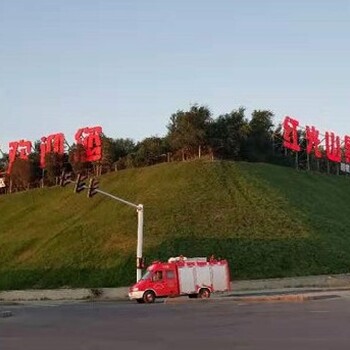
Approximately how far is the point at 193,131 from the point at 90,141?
12163 mm

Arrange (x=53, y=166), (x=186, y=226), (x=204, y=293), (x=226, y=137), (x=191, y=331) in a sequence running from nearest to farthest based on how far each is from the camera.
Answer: (x=191, y=331)
(x=204, y=293)
(x=186, y=226)
(x=226, y=137)
(x=53, y=166)

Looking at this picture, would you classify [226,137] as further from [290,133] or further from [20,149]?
[20,149]

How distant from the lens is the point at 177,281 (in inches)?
1478

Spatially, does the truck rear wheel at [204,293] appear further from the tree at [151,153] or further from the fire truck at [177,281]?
the tree at [151,153]

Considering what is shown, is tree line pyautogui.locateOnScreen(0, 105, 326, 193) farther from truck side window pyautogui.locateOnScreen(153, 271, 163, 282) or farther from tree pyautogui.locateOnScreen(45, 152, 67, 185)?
truck side window pyautogui.locateOnScreen(153, 271, 163, 282)

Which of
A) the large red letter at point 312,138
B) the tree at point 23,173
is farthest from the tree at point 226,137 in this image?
the tree at point 23,173

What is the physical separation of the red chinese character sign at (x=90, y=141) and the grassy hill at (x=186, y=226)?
473 centimetres

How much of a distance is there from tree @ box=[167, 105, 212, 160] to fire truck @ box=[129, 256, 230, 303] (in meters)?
36.2

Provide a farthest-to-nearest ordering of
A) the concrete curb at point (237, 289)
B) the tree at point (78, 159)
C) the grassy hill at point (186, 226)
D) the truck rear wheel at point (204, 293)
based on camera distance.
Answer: the tree at point (78, 159) < the grassy hill at point (186, 226) < the concrete curb at point (237, 289) < the truck rear wheel at point (204, 293)

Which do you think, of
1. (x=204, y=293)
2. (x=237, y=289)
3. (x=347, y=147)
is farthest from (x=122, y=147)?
(x=204, y=293)

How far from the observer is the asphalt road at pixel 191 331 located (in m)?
14.1

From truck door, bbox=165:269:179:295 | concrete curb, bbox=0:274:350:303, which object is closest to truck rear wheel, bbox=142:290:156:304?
truck door, bbox=165:269:179:295

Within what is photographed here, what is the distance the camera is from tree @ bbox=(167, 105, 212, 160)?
74750 mm

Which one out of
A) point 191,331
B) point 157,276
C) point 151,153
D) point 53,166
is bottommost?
point 191,331
